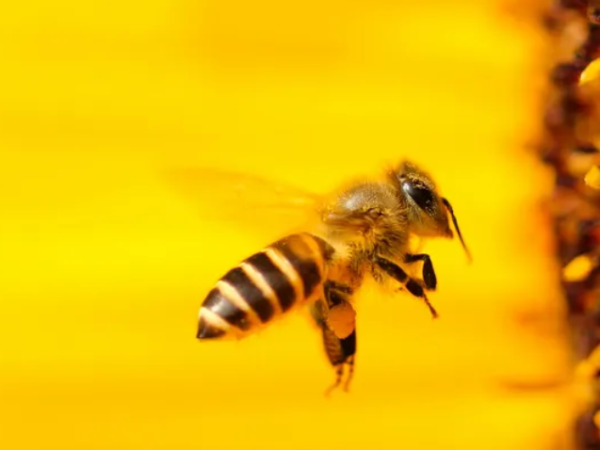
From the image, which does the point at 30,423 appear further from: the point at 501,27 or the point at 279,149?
the point at 501,27

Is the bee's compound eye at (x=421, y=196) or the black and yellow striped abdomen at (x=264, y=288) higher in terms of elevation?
the bee's compound eye at (x=421, y=196)

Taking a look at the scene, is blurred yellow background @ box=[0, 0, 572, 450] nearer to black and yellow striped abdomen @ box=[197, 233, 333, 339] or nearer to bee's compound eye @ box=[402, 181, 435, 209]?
bee's compound eye @ box=[402, 181, 435, 209]

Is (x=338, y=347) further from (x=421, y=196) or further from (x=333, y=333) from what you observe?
(x=421, y=196)

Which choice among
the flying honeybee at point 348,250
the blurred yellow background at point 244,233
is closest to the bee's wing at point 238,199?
the flying honeybee at point 348,250

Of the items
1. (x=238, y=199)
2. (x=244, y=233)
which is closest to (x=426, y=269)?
(x=238, y=199)

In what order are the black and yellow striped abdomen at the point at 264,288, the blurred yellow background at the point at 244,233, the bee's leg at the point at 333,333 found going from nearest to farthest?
the black and yellow striped abdomen at the point at 264,288 → the bee's leg at the point at 333,333 → the blurred yellow background at the point at 244,233

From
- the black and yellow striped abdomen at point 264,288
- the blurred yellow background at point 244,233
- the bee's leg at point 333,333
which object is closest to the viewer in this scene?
the black and yellow striped abdomen at point 264,288

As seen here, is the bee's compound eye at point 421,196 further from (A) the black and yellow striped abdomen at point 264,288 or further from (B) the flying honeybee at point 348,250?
(A) the black and yellow striped abdomen at point 264,288
